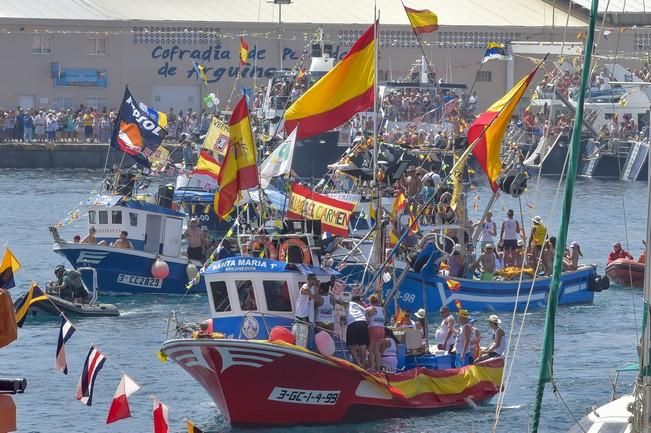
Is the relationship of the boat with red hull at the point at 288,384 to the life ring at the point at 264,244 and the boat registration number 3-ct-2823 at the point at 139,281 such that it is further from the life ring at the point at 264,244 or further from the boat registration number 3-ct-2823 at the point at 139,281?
the boat registration number 3-ct-2823 at the point at 139,281

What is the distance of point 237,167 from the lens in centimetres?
2842

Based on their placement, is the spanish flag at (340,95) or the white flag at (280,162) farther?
the white flag at (280,162)

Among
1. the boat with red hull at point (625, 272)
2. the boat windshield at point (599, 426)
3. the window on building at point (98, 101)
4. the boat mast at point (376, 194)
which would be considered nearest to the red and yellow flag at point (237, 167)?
the boat mast at point (376, 194)

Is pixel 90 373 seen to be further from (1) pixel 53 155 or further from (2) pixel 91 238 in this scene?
(1) pixel 53 155

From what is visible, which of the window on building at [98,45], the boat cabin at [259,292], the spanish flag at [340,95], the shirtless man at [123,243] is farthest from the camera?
the window on building at [98,45]

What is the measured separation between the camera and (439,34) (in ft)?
282

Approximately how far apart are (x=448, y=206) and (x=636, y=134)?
42483mm

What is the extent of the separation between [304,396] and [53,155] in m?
55.4

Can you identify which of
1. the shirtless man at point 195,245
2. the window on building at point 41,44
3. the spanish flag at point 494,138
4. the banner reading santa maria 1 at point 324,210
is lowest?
the shirtless man at point 195,245

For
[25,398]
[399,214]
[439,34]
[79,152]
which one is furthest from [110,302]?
[439,34]

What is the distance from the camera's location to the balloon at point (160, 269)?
135 ft

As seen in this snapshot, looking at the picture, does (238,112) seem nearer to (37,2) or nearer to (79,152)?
(79,152)

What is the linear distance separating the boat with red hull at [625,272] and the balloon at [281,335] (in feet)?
59.4

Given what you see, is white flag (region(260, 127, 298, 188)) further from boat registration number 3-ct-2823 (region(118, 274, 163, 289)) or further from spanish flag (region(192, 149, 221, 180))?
spanish flag (region(192, 149, 221, 180))
